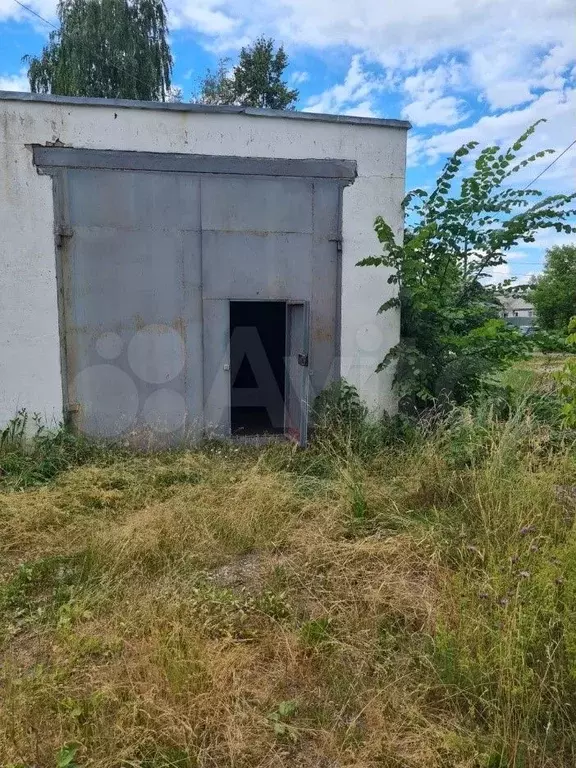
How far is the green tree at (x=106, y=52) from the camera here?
49.0 ft

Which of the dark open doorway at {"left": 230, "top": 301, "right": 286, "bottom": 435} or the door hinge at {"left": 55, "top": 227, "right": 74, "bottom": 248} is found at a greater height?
the door hinge at {"left": 55, "top": 227, "right": 74, "bottom": 248}

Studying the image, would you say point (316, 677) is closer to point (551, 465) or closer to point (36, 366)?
point (551, 465)

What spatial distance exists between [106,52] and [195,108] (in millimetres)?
12766

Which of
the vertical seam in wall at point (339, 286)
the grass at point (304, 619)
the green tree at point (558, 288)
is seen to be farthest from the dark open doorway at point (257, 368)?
the green tree at point (558, 288)

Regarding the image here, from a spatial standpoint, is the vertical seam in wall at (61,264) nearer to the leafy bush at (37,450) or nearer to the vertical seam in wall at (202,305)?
the leafy bush at (37,450)

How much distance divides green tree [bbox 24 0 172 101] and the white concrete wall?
38.9 feet

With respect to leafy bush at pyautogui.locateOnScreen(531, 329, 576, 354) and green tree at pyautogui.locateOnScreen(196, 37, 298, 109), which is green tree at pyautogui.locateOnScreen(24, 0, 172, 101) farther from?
leafy bush at pyautogui.locateOnScreen(531, 329, 576, 354)

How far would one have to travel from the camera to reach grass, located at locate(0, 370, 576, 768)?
1.94 meters

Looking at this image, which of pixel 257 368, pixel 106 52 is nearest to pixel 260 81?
pixel 106 52

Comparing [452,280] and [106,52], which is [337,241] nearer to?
[452,280]

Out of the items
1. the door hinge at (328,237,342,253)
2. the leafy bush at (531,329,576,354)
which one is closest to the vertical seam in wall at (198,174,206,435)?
the door hinge at (328,237,342,253)

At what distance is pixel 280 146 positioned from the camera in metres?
5.64

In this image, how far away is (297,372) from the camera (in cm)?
578

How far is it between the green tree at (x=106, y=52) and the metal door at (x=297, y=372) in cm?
1332
